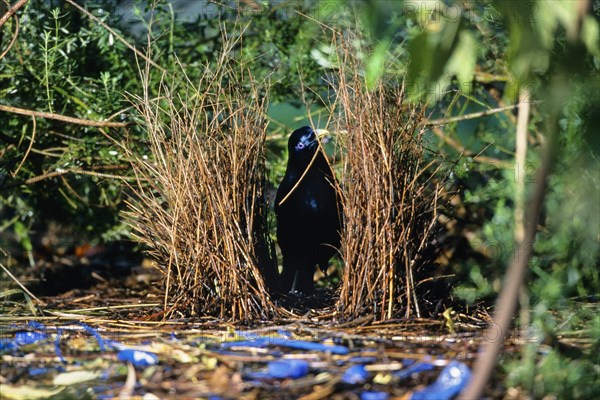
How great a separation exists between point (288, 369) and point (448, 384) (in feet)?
1.69

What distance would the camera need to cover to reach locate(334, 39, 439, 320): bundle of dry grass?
3484 millimetres

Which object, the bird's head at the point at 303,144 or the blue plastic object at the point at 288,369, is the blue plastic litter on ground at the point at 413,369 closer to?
the blue plastic object at the point at 288,369

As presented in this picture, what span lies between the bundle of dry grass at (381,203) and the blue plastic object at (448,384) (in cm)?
78

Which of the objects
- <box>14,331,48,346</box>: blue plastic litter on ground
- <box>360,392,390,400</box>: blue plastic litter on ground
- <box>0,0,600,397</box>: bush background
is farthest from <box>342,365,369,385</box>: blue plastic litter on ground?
<box>14,331,48,346</box>: blue plastic litter on ground

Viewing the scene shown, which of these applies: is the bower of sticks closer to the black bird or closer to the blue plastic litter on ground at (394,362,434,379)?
the black bird

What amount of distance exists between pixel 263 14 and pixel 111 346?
2654mm

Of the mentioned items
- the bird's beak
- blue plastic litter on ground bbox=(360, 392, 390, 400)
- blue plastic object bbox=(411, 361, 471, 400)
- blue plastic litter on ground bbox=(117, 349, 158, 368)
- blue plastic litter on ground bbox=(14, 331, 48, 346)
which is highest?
the bird's beak

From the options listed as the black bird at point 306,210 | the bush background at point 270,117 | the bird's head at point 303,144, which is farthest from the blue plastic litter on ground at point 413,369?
the bird's head at point 303,144

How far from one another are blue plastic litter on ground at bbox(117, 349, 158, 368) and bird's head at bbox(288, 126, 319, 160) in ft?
4.31

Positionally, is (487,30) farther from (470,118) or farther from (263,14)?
(263,14)

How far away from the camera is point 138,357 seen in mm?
2957

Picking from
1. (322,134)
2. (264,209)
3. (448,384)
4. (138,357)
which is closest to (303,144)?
(322,134)

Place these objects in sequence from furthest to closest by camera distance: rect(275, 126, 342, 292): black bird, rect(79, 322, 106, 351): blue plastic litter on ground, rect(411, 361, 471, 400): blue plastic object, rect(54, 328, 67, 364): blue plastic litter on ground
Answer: rect(275, 126, 342, 292): black bird → rect(79, 322, 106, 351): blue plastic litter on ground → rect(54, 328, 67, 364): blue plastic litter on ground → rect(411, 361, 471, 400): blue plastic object

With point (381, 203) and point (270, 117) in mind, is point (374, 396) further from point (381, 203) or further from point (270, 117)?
point (270, 117)
